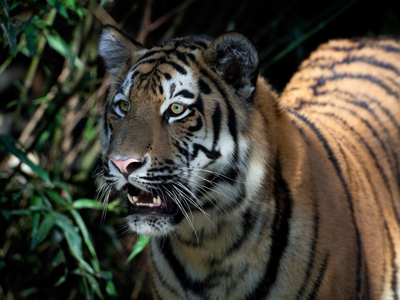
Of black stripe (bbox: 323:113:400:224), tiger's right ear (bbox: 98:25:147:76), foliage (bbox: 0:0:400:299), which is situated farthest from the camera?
foliage (bbox: 0:0:400:299)

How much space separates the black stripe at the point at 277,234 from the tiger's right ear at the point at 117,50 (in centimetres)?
61

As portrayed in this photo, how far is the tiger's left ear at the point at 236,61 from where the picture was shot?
4.81 feet

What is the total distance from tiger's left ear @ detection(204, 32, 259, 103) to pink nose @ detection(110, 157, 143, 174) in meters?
0.38

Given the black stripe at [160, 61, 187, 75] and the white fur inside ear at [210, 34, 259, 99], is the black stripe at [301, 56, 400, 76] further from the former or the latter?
the black stripe at [160, 61, 187, 75]

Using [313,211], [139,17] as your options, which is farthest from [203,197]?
[139,17]

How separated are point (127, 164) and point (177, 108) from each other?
233mm

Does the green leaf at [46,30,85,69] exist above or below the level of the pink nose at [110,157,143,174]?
above

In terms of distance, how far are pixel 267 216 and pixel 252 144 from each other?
0.71 ft

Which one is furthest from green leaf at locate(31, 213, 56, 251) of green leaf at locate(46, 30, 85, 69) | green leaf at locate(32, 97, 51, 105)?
green leaf at locate(46, 30, 85, 69)

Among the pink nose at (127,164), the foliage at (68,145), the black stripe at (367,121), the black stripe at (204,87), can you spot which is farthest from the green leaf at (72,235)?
the black stripe at (367,121)

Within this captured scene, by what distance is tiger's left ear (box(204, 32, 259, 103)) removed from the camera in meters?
1.47

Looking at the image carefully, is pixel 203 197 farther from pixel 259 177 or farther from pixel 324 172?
pixel 324 172

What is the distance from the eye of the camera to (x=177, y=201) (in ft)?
4.83

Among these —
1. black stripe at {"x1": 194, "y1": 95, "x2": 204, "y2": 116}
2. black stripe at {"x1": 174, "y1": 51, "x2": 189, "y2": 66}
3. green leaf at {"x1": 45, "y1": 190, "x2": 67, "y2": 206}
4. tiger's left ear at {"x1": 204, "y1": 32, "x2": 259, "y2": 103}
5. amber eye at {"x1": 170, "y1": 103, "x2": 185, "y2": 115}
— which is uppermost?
tiger's left ear at {"x1": 204, "y1": 32, "x2": 259, "y2": 103}
